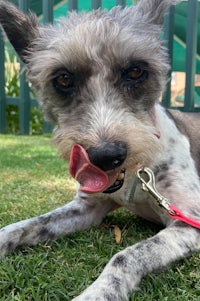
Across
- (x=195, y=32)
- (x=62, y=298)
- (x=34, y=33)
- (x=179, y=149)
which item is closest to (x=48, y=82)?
(x=34, y=33)

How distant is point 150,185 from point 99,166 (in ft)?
2.03

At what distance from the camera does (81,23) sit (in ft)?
9.87

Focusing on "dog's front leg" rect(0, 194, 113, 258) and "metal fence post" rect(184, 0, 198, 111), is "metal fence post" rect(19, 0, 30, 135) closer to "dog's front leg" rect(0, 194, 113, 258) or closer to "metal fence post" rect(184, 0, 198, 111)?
"metal fence post" rect(184, 0, 198, 111)

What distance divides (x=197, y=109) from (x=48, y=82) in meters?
5.26

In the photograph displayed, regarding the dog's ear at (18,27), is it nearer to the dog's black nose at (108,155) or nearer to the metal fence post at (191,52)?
the dog's black nose at (108,155)

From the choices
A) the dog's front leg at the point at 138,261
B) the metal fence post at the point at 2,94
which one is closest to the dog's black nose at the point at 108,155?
the dog's front leg at the point at 138,261

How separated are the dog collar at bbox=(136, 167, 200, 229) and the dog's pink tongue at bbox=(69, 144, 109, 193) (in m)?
0.48

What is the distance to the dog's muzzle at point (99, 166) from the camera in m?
2.41

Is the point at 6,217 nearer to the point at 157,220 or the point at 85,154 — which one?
the point at 157,220

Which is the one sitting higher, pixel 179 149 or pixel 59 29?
pixel 59 29

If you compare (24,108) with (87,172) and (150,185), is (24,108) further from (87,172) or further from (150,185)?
(87,172)

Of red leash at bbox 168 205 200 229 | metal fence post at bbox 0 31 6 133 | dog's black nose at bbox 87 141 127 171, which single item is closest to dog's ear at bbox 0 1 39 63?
dog's black nose at bbox 87 141 127 171

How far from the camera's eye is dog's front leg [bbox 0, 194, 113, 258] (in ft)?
9.54

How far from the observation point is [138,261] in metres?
2.46
